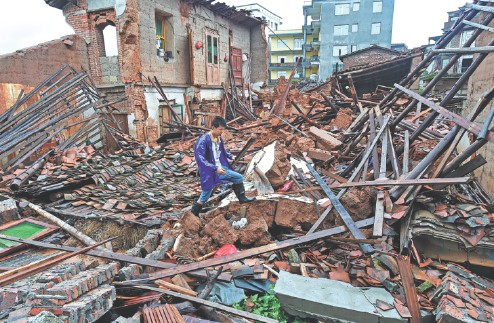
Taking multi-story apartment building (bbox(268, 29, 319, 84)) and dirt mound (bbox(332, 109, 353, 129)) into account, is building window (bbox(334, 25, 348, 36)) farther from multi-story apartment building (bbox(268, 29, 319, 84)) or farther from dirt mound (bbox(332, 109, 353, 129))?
dirt mound (bbox(332, 109, 353, 129))

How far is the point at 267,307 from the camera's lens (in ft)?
9.37

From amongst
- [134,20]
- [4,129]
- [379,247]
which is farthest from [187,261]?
[134,20]

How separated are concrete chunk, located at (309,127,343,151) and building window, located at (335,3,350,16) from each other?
40.2 metres

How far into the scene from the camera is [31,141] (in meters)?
7.19

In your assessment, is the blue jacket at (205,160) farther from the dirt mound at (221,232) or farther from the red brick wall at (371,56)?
the red brick wall at (371,56)

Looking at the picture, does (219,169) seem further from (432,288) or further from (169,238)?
(432,288)

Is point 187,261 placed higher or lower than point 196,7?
lower

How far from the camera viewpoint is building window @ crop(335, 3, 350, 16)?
131 ft

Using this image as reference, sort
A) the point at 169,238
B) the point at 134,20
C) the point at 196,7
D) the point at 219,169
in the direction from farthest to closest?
1. the point at 196,7
2. the point at 134,20
3. the point at 219,169
4. the point at 169,238

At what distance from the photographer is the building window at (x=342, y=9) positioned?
131ft

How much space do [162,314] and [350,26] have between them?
45893 millimetres

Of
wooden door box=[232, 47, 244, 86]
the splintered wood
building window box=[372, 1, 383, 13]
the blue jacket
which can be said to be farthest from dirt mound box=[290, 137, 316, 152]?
building window box=[372, 1, 383, 13]

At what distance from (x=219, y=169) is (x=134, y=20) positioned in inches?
389

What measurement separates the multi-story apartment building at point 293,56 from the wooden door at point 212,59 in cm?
3042
